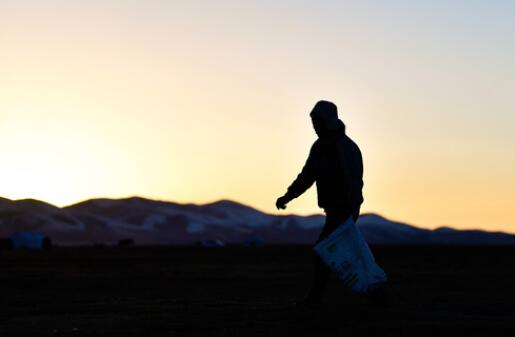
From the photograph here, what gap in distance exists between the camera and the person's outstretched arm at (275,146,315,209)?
40.7ft

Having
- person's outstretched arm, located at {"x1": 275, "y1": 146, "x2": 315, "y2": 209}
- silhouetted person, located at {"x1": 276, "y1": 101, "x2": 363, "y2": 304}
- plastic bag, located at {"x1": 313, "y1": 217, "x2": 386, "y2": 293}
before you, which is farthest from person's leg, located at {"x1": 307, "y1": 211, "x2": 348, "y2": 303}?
person's outstretched arm, located at {"x1": 275, "y1": 146, "x2": 315, "y2": 209}

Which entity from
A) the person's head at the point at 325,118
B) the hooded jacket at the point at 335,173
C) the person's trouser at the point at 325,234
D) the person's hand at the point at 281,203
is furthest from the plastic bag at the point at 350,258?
the person's head at the point at 325,118

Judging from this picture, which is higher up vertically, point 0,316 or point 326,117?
point 326,117

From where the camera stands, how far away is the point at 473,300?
45.5ft

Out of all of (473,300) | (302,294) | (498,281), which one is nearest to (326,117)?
(473,300)

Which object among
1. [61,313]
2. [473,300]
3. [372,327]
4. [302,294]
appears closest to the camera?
[372,327]

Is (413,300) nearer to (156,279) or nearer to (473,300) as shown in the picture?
(473,300)

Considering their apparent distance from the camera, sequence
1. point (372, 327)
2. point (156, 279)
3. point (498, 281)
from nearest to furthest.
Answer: point (372, 327), point (498, 281), point (156, 279)

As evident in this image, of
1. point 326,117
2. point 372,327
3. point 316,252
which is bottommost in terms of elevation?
point 372,327

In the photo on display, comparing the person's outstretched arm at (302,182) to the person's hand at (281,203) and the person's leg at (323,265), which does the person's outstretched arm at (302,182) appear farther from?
the person's leg at (323,265)

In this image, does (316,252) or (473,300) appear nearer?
(316,252)

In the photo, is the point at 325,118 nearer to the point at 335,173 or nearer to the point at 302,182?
the point at 335,173

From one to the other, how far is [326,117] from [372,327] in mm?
2976

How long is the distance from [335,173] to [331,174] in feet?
0.15
